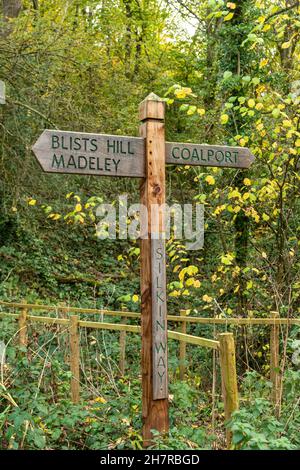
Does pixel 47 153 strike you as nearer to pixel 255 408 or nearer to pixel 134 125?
pixel 255 408

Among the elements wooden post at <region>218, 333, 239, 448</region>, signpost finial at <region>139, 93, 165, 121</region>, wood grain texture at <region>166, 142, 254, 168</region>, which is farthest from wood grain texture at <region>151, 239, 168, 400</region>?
signpost finial at <region>139, 93, 165, 121</region>

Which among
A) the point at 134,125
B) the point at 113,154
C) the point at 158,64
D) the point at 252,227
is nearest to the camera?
the point at 113,154

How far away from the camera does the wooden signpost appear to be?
13.5 ft

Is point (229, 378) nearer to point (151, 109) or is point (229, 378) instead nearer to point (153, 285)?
point (153, 285)

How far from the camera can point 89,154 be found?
4.19m

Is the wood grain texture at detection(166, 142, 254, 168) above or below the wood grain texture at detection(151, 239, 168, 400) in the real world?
above

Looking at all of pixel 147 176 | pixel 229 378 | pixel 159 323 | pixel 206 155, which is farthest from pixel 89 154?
pixel 229 378

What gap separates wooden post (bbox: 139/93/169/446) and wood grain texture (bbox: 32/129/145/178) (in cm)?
12

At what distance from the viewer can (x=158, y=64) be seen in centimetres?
1648

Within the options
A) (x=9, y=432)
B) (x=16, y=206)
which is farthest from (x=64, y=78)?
(x=9, y=432)

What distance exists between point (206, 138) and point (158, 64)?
603 centimetres

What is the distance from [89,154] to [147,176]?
0.48 meters

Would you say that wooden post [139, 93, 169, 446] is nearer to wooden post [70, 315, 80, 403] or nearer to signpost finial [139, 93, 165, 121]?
signpost finial [139, 93, 165, 121]

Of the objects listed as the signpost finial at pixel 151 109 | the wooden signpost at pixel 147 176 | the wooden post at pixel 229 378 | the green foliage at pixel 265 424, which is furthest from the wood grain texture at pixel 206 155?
the green foliage at pixel 265 424
